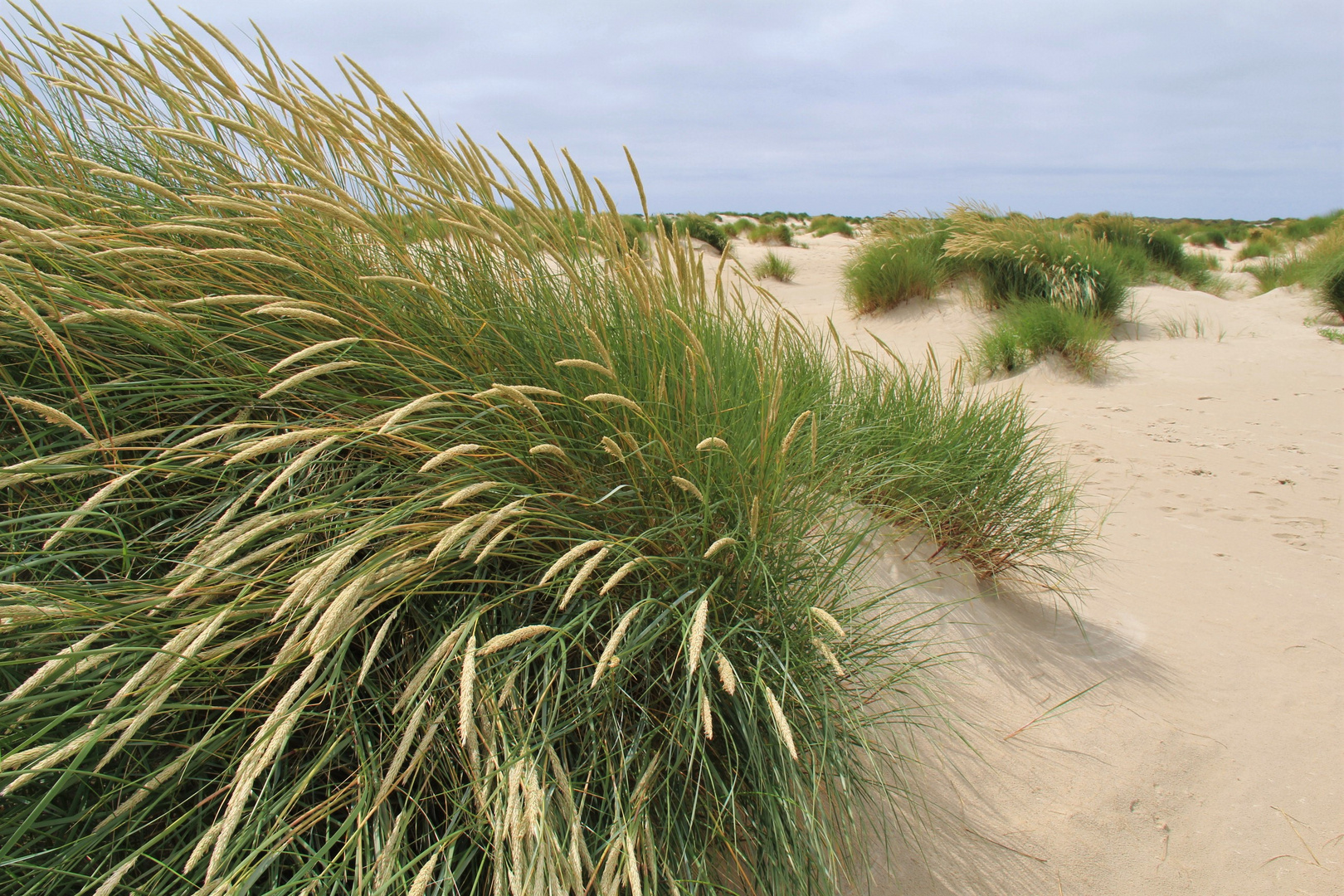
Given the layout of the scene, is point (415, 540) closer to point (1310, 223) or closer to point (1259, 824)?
point (1259, 824)

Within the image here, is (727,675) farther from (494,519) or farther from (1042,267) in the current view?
(1042,267)

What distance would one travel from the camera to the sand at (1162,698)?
6.03ft

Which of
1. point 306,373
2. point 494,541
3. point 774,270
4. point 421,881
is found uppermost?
point 306,373

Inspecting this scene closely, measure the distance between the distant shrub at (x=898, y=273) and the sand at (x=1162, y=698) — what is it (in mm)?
4182

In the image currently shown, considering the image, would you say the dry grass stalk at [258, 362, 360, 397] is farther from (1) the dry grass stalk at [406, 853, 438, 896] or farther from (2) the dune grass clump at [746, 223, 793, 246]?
(2) the dune grass clump at [746, 223, 793, 246]

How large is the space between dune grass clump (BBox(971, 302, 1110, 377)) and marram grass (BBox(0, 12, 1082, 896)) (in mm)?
5661

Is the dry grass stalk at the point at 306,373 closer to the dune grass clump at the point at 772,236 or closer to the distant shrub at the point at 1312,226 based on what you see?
the dune grass clump at the point at 772,236

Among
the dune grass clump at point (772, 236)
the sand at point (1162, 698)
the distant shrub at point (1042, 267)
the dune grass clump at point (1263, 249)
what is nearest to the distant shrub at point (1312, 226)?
the dune grass clump at point (1263, 249)

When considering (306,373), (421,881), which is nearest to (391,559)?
(306,373)

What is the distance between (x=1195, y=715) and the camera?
2430 mm

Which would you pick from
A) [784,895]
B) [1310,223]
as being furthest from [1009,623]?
[1310,223]

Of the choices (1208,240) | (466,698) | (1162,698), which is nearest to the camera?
(466,698)

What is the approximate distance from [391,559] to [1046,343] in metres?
6.98

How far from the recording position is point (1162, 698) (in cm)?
250
